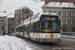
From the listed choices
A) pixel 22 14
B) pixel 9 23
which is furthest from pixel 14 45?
pixel 9 23

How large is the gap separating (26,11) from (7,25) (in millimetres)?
27205

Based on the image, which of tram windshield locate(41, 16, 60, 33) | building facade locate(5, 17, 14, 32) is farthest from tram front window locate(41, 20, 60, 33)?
building facade locate(5, 17, 14, 32)

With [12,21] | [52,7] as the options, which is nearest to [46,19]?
[52,7]

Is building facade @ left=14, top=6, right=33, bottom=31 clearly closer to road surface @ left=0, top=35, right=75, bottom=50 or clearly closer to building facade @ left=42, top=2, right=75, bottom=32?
building facade @ left=42, top=2, right=75, bottom=32

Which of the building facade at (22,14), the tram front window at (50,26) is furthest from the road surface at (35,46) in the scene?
the building facade at (22,14)

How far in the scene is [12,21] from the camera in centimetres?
9994

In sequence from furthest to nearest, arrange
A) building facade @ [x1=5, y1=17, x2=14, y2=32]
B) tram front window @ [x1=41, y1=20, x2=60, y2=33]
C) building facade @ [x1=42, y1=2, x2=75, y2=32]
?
building facade @ [x1=5, y1=17, x2=14, y2=32]
building facade @ [x1=42, y1=2, x2=75, y2=32]
tram front window @ [x1=41, y1=20, x2=60, y2=33]

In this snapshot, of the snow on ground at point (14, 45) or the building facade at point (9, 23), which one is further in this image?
the building facade at point (9, 23)

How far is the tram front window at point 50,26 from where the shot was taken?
13.7 m

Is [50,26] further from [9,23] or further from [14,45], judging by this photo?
[9,23]

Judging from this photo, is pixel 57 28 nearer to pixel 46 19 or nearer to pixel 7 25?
pixel 46 19

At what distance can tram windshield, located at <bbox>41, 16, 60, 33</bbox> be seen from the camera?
13.7 m

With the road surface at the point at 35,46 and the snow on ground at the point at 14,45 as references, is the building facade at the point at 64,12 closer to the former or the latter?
the snow on ground at the point at 14,45

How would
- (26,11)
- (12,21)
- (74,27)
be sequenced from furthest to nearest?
1. (12,21)
2. (26,11)
3. (74,27)
